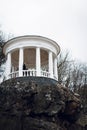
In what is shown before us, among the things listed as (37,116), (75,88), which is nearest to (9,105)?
(37,116)

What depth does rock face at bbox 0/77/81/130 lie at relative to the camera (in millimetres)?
15695

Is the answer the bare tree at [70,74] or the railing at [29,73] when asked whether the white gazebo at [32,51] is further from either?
the bare tree at [70,74]

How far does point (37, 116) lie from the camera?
1582 centimetres

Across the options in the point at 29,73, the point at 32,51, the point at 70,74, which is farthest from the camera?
the point at 70,74

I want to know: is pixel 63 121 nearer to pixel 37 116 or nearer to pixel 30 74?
pixel 37 116

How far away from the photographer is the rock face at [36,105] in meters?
15.7

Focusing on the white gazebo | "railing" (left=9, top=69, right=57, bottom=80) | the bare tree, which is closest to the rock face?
"railing" (left=9, top=69, right=57, bottom=80)

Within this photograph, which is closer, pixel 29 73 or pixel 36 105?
pixel 36 105

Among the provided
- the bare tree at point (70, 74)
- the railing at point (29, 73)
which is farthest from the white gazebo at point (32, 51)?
the bare tree at point (70, 74)

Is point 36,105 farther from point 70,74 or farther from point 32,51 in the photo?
point 70,74

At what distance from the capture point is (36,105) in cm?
1606

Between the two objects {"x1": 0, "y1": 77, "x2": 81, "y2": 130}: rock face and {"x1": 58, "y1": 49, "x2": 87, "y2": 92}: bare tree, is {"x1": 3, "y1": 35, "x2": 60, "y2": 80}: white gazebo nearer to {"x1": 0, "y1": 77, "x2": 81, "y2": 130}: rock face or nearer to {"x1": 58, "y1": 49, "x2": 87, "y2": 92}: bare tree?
{"x1": 0, "y1": 77, "x2": 81, "y2": 130}: rock face

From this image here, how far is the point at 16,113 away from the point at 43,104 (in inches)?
59.5

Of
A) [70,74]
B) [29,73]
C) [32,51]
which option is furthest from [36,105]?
[70,74]
